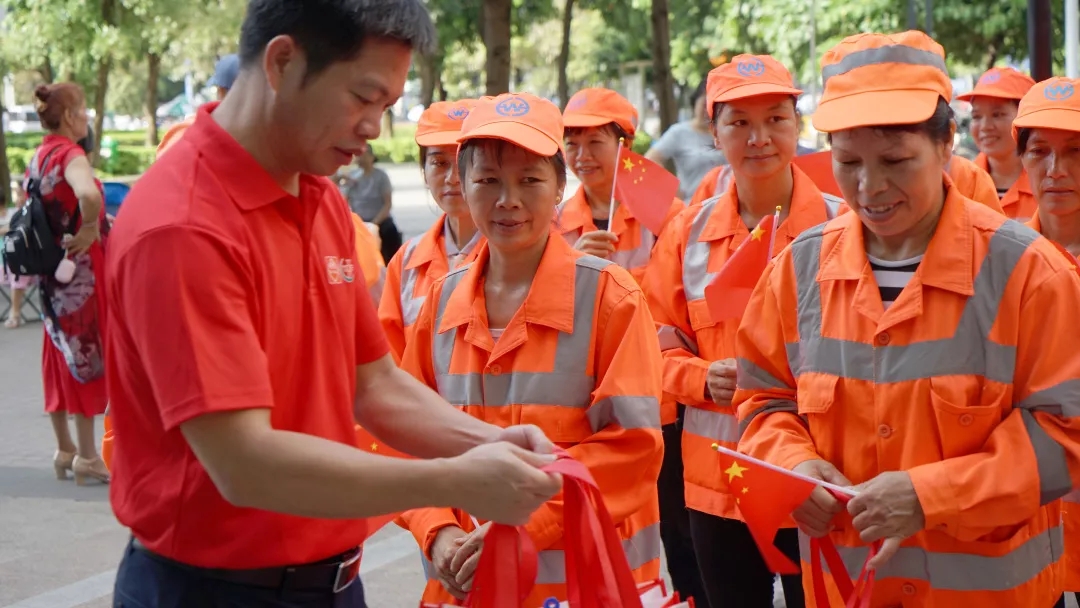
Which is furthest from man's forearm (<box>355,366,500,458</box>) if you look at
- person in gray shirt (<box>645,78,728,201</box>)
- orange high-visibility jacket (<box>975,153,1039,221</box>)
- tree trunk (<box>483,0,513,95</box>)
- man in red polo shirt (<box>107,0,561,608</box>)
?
tree trunk (<box>483,0,513,95</box>)

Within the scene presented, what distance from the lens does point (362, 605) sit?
3.03 metres

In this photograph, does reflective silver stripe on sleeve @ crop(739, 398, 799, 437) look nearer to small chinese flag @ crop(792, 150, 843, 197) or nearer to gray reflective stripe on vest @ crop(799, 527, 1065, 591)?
gray reflective stripe on vest @ crop(799, 527, 1065, 591)

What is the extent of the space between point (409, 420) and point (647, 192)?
2969mm

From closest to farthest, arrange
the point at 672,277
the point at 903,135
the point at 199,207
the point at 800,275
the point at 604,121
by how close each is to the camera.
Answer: the point at 199,207 < the point at 903,135 < the point at 800,275 < the point at 672,277 < the point at 604,121

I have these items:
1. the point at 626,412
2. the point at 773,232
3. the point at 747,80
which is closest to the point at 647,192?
the point at 747,80

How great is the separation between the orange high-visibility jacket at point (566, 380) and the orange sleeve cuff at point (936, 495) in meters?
0.78

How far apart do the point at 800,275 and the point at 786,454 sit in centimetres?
45

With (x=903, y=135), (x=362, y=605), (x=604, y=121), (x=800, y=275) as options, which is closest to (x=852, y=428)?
(x=800, y=275)

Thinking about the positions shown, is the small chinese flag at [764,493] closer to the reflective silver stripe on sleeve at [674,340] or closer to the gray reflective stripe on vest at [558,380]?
the gray reflective stripe on vest at [558,380]

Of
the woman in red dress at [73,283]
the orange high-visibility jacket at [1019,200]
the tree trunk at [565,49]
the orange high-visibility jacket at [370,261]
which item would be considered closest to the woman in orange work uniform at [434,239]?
the orange high-visibility jacket at [370,261]

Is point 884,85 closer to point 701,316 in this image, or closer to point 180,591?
point 701,316

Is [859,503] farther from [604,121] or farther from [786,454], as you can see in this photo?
[604,121]

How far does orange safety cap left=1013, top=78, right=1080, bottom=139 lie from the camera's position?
4637 millimetres

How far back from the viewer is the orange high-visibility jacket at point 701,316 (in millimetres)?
4625
